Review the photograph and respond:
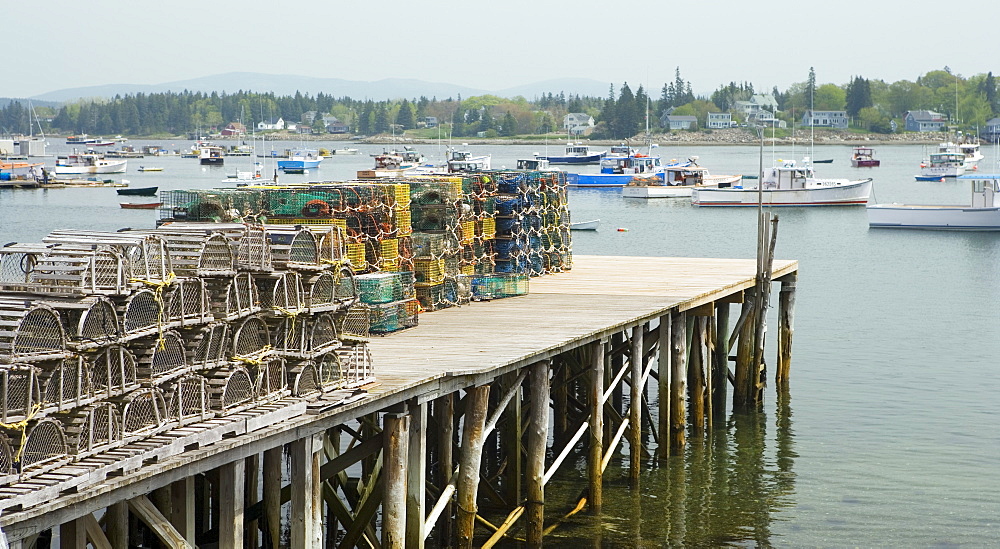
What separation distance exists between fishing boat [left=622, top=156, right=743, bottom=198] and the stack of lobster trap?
83.2 meters

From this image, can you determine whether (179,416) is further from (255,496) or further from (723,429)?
(723,429)

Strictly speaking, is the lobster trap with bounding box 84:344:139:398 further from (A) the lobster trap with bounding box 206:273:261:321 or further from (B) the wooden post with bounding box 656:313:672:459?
(B) the wooden post with bounding box 656:313:672:459

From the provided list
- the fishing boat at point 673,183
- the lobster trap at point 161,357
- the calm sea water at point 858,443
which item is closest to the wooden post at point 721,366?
the calm sea water at point 858,443

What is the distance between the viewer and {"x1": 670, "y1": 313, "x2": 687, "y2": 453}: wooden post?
2161 cm

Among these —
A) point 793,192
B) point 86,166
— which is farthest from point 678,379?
point 86,166

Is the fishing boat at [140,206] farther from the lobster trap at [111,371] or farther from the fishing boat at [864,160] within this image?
the fishing boat at [864,160]

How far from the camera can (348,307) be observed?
13.7m

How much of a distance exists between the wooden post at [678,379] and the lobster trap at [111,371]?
12.4 m

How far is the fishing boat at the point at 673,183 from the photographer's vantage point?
9650 cm

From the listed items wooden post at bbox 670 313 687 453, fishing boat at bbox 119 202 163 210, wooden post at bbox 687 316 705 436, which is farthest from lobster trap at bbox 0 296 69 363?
fishing boat at bbox 119 202 163 210

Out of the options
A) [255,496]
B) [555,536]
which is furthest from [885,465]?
[255,496]

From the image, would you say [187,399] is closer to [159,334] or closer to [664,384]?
[159,334]

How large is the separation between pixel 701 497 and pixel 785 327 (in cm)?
849

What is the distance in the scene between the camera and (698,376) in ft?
76.1
